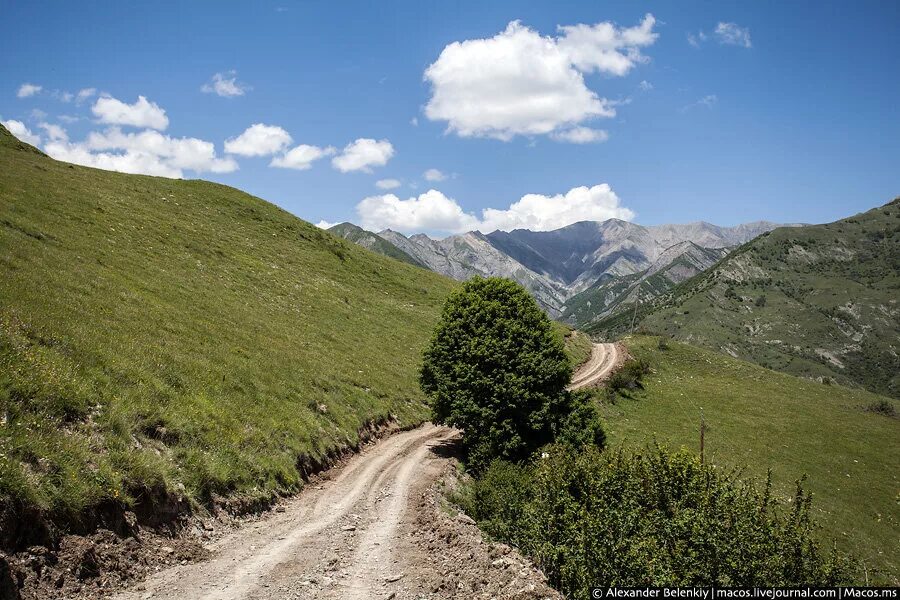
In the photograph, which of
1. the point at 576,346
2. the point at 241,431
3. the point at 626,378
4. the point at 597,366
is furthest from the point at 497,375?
the point at 576,346

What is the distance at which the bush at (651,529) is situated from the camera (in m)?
11.5

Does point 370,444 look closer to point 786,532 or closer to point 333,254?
point 786,532

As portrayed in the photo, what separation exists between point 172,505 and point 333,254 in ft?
201

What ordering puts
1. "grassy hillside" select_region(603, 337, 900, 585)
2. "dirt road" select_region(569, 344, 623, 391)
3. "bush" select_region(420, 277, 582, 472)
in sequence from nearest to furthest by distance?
"bush" select_region(420, 277, 582, 472)
"grassy hillside" select_region(603, 337, 900, 585)
"dirt road" select_region(569, 344, 623, 391)

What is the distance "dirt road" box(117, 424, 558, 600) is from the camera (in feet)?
40.3

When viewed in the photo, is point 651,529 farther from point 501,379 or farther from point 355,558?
point 501,379

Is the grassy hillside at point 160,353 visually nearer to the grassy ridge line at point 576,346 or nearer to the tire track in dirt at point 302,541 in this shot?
the tire track in dirt at point 302,541

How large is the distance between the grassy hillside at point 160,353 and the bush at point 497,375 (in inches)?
264

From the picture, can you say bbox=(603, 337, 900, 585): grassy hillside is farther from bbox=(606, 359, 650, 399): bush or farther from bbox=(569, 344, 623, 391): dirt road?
bbox=(569, 344, 623, 391): dirt road

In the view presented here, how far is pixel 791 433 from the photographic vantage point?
4734cm

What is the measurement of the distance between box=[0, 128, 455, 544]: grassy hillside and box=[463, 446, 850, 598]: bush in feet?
36.8

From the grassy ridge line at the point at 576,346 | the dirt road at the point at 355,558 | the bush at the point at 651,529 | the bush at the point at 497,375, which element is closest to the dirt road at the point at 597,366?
the grassy ridge line at the point at 576,346

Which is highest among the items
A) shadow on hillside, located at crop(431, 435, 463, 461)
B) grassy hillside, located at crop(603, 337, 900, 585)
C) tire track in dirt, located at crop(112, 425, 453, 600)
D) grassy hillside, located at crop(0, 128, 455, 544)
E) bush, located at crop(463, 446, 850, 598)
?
grassy hillside, located at crop(0, 128, 455, 544)

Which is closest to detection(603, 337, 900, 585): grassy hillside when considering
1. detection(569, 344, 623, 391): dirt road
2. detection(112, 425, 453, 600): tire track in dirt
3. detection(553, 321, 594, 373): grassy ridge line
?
detection(569, 344, 623, 391): dirt road
